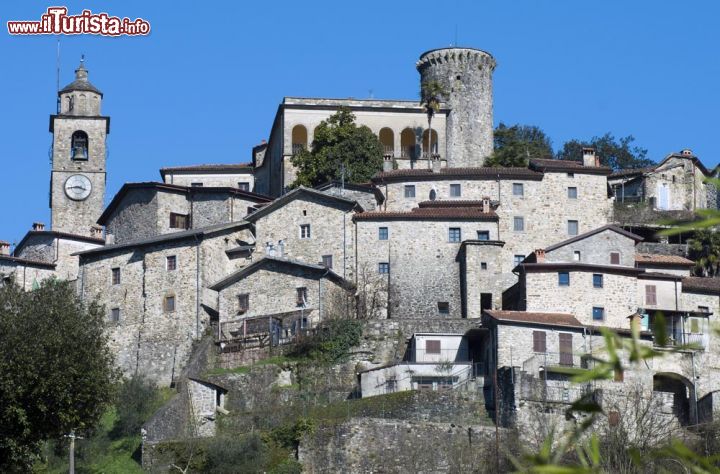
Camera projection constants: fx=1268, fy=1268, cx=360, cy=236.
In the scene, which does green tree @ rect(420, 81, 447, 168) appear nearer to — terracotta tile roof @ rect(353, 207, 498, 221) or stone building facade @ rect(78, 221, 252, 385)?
terracotta tile roof @ rect(353, 207, 498, 221)

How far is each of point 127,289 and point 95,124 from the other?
21.2 metres

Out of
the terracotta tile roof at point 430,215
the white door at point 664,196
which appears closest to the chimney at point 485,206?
the terracotta tile roof at point 430,215

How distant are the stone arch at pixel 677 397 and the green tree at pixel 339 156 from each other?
21.3m

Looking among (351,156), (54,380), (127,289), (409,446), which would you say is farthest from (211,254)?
(54,380)

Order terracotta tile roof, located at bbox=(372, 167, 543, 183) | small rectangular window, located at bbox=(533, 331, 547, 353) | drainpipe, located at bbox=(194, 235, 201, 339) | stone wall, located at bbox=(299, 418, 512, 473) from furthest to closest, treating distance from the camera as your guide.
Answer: terracotta tile roof, located at bbox=(372, 167, 543, 183) < drainpipe, located at bbox=(194, 235, 201, 339) < small rectangular window, located at bbox=(533, 331, 547, 353) < stone wall, located at bbox=(299, 418, 512, 473)

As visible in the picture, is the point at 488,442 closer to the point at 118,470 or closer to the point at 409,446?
the point at 409,446

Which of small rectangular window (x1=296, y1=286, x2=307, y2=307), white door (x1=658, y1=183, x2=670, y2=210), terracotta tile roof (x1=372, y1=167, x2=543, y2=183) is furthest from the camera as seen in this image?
white door (x1=658, y1=183, x2=670, y2=210)

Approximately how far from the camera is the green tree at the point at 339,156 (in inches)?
2616

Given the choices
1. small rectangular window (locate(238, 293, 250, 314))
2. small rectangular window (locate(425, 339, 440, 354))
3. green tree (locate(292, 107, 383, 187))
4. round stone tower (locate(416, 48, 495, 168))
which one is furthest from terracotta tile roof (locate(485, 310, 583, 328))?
round stone tower (locate(416, 48, 495, 168))

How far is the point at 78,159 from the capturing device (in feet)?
246

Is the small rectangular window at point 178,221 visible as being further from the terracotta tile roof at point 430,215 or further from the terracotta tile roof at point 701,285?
the terracotta tile roof at point 701,285

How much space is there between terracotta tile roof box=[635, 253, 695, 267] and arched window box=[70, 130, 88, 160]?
34352 millimetres

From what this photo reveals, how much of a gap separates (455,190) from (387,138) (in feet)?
38.4

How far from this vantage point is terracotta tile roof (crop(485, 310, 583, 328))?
47844 millimetres
